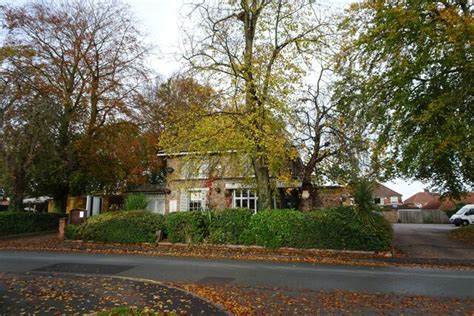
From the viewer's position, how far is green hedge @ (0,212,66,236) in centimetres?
2311

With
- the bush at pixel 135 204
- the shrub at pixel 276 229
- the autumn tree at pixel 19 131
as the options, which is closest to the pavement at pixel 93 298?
the shrub at pixel 276 229

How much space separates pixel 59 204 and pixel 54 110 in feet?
34.1

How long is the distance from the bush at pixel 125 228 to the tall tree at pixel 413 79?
11556 millimetres

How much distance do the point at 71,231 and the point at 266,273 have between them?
12855 millimetres

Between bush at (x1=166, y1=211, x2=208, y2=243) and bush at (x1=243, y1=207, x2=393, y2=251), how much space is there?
225 cm

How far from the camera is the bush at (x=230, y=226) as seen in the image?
18547 mm

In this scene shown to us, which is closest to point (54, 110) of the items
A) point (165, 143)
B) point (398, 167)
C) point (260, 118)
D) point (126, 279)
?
point (165, 143)

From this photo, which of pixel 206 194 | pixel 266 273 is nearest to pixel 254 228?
pixel 266 273

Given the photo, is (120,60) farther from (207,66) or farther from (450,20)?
(450,20)


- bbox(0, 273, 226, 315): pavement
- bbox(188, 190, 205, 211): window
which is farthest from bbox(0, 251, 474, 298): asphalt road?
bbox(188, 190, 205, 211): window

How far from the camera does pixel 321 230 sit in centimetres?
1717

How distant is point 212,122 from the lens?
18.1 m

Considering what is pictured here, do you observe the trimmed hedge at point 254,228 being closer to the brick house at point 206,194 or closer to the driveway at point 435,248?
the driveway at point 435,248

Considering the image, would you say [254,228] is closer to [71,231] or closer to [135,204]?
[135,204]
